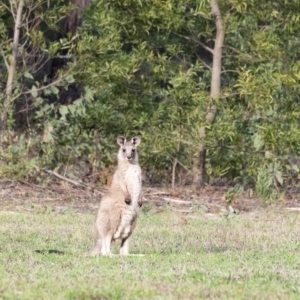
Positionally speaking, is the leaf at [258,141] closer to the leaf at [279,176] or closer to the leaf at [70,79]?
the leaf at [279,176]

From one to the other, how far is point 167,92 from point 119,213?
6460 mm

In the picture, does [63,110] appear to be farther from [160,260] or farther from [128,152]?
[160,260]

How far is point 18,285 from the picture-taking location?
8172mm

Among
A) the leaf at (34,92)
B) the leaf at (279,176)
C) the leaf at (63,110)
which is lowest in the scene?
the leaf at (279,176)

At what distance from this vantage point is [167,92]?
54.5ft

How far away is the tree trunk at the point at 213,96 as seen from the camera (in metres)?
16.6

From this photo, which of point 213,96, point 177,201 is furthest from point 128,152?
point 213,96

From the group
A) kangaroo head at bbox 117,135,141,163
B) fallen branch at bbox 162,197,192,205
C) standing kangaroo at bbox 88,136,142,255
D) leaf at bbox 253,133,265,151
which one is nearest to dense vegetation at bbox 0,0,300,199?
leaf at bbox 253,133,265,151

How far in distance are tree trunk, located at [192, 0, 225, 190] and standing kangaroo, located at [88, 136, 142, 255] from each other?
19.3ft

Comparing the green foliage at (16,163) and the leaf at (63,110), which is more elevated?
the leaf at (63,110)

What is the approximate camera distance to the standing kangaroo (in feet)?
33.8

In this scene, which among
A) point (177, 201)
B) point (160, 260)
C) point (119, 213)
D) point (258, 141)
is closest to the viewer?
point (160, 260)

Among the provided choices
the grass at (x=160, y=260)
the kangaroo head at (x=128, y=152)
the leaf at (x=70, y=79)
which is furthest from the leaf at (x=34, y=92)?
→ the kangaroo head at (x=128, y=152)

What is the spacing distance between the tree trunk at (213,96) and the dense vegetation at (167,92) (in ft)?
0.16
